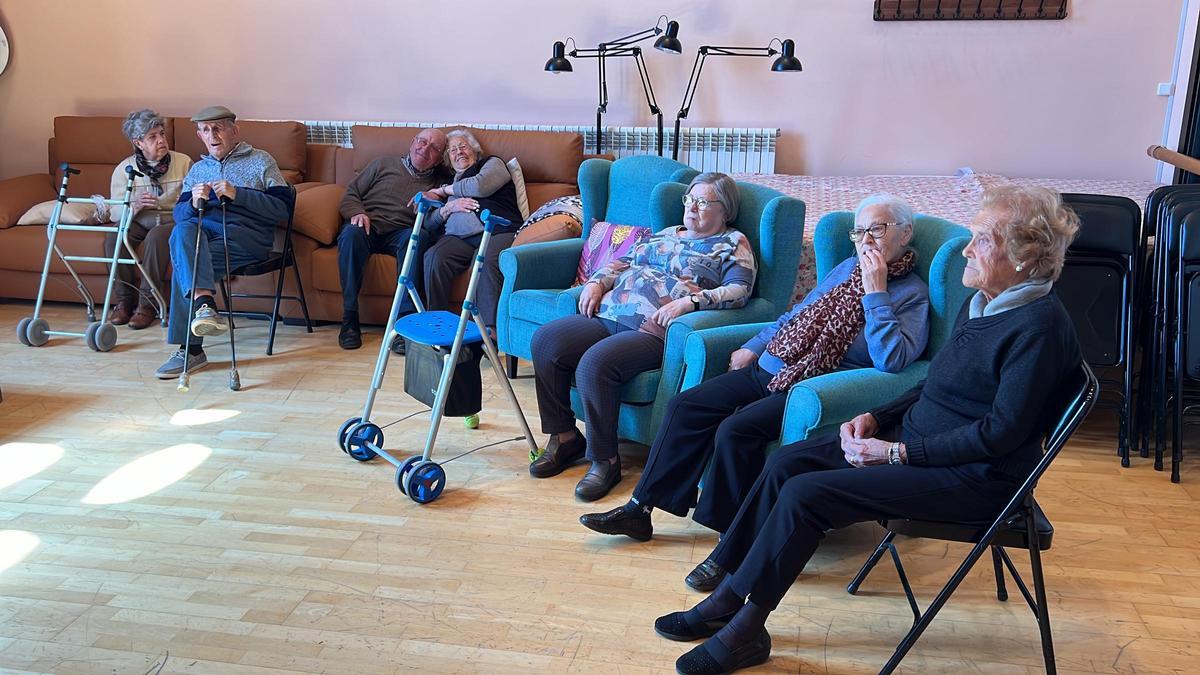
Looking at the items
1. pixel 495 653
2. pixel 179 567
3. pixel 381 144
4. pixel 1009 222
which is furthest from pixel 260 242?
pixel 1009 222

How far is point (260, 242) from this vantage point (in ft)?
15.3

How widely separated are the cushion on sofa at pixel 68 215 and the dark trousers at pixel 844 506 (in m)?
4.30

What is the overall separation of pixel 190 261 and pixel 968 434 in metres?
3.60

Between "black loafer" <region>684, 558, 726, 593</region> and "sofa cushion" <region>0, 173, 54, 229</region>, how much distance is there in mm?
4630

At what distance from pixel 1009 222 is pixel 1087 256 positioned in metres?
A: 1.71

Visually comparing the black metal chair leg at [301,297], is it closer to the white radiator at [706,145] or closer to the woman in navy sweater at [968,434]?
the white radiator at [706,145]

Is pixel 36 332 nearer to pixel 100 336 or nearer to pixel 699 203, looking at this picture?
pixel 100 336

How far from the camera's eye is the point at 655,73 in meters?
5.74

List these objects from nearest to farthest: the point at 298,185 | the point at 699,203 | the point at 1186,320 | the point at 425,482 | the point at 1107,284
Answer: the point at 425,482 < the point at 699,203 < the point at 1186,320 < the point at 1107,284 < the point at 298,185

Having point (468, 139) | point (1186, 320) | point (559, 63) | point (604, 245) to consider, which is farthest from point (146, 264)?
point (1186, 320)

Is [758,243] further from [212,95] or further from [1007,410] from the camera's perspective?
[212,95]

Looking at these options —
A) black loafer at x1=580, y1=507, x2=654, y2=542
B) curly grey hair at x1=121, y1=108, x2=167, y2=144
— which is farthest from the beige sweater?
black loafer at x1=580, y1=507, x2=654, y2=542

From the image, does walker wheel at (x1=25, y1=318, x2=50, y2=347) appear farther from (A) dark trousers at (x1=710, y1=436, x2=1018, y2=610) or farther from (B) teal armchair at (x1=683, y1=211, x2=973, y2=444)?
(A) dark trousers at (x1=710, y1=436, x2=1018, y2=610)

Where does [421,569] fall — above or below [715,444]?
below
